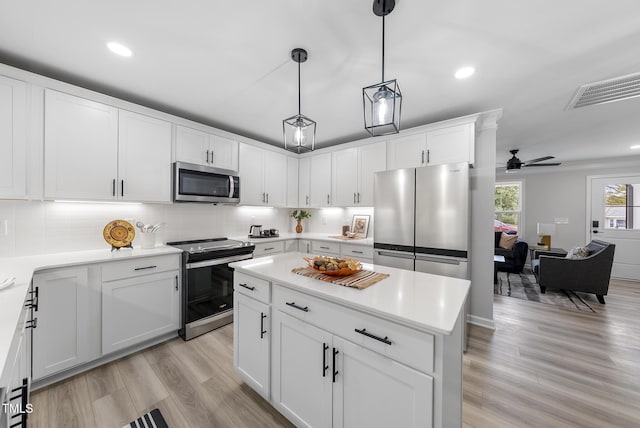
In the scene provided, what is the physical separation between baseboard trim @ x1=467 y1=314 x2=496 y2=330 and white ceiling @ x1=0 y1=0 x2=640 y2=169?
243 cm

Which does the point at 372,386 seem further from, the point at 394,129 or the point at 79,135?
the point at 79,135

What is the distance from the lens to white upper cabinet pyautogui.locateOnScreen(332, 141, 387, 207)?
11.7 ft

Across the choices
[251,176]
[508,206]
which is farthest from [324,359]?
[508,206]

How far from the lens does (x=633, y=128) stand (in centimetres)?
349

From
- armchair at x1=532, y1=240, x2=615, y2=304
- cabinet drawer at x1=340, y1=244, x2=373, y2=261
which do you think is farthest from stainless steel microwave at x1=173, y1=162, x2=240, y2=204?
armchair at x1=532, y1=240, x2=615, y2=304

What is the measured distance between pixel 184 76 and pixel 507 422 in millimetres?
3603

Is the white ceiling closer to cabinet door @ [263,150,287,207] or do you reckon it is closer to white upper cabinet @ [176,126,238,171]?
white upper cabinet @ [176,126,238,171]

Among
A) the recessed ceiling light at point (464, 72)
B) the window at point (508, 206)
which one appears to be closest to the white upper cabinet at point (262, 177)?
the recessed ceiling light at point (464, 72)

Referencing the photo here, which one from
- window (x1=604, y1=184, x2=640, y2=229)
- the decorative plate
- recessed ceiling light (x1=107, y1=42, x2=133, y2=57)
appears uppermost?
recessed ceiling light (x1=107, y1=42, x2=133, y2=57)

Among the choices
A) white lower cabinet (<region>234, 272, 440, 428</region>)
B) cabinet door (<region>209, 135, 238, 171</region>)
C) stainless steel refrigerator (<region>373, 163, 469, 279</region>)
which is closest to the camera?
white lower cabinet (<region>234, 272, 440, 428</region>)

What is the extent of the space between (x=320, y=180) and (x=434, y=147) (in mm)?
1825

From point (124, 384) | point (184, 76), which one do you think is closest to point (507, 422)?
point (124, 384)

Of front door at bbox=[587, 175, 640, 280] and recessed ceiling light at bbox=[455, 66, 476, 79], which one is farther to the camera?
front door at bbox=[587, 175, 640, 280]

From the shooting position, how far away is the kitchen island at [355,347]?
3.37ft
